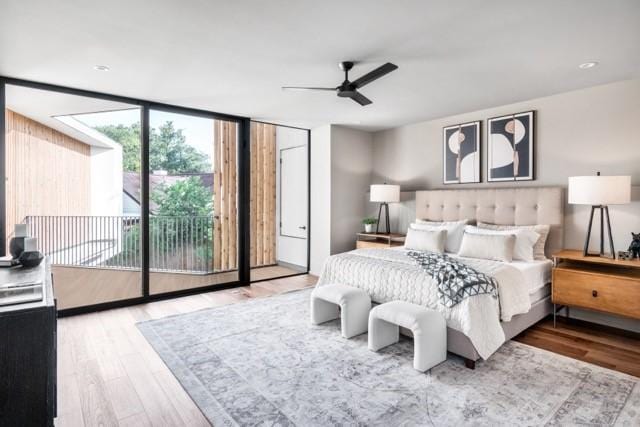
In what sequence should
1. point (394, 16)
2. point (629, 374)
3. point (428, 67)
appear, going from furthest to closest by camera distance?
point (428, 67)
point (629, 374)
point (394, 16)

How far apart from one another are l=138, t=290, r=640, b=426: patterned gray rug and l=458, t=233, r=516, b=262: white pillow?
903mm

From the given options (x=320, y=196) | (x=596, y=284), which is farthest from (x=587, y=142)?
(x=320, y=196)

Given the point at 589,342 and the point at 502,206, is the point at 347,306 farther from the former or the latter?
the point at 502,206

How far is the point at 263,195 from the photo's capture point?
6.71m

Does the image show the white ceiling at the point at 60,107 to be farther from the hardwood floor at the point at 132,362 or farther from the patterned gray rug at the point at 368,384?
the patterned gray rug at the point at 368,384

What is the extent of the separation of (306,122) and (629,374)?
4633 mm

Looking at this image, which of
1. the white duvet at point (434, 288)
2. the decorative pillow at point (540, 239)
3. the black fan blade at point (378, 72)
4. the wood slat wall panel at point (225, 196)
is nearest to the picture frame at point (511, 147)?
the decorative pillow at point (540, 239)

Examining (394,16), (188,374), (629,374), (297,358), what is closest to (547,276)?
(629,374)

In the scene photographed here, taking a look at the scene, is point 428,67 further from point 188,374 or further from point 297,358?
point 188,374

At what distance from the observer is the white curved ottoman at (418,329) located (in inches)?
101

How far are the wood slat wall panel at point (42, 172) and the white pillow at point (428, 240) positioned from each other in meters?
4.32

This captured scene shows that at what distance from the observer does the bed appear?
2.68 meters

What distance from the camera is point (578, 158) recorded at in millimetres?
3799

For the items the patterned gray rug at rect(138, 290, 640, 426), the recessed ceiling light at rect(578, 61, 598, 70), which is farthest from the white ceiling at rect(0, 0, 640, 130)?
the patterned gray rug at rect(138, 290, 640, 426)
